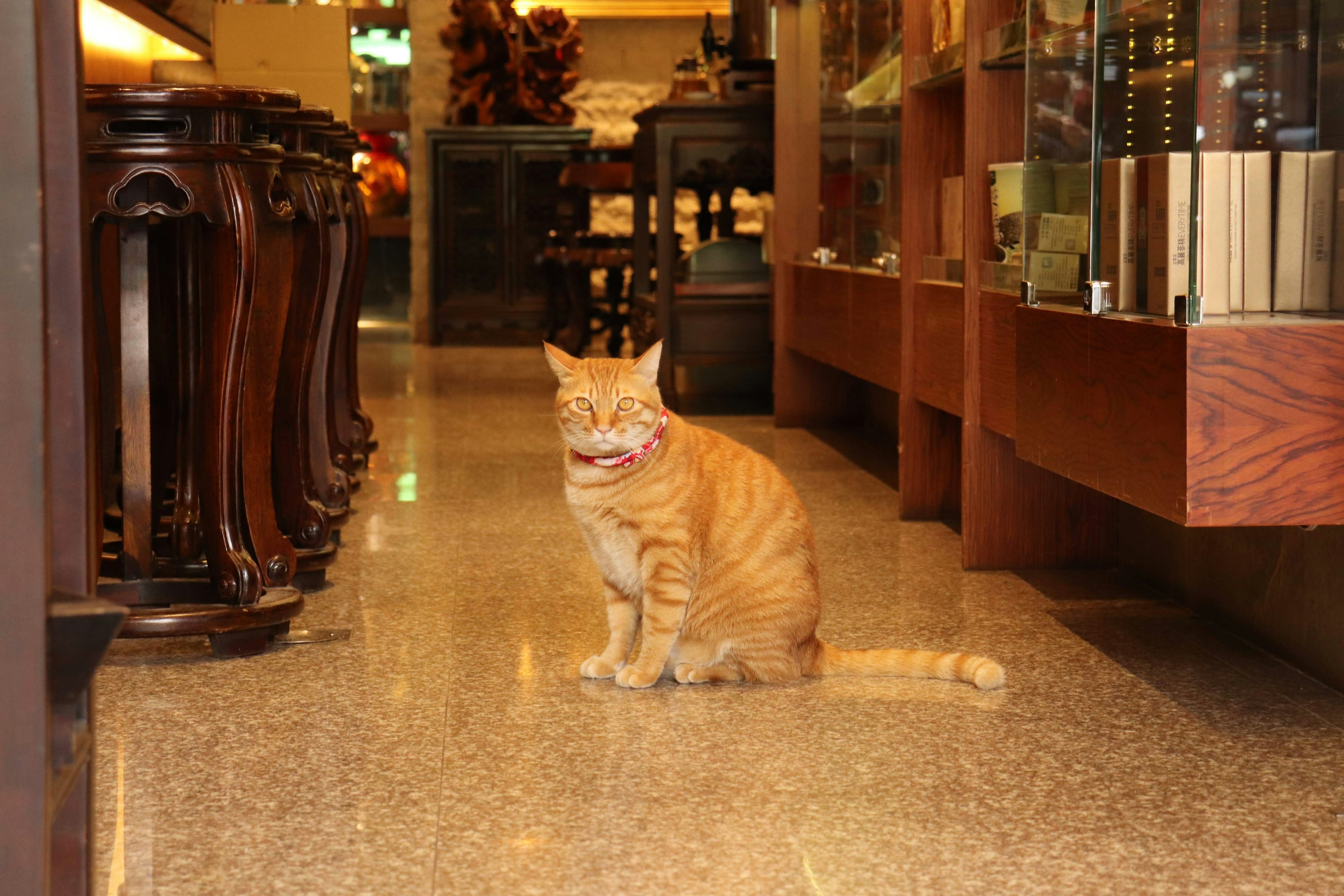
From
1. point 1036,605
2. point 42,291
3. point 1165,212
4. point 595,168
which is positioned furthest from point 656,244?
point 42,291

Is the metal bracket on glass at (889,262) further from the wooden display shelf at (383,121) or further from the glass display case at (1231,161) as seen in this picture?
the wooden display shelf at (383,121)

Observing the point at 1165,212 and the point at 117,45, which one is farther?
the point at 117,45

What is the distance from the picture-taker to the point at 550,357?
2273 millimetres

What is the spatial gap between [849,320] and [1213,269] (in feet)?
7.71

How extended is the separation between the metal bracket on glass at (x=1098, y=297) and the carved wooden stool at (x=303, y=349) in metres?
1.44

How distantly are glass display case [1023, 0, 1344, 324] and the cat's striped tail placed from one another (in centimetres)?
58

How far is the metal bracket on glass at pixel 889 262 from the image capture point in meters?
3.79

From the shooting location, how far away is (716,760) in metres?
1.88

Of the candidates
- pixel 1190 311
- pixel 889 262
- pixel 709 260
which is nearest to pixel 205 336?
pixel 1190 311

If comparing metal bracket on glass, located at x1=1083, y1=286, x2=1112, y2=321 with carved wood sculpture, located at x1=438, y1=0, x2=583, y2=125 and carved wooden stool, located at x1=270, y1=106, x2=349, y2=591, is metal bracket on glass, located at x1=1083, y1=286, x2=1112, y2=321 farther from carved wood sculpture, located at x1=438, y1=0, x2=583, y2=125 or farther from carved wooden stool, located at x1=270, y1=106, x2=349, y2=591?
carved wood sculpture, located at x1=438, y1=0, x2=583, y2=125

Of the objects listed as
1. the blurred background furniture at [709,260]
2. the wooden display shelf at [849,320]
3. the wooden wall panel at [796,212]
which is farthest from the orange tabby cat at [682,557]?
the blurred background furniture at [709,260]

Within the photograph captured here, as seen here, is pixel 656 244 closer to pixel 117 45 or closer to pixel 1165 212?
pixel 117 45

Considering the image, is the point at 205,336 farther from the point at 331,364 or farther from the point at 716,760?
the point at 331,364

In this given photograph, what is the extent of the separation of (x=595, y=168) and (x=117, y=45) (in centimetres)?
291
